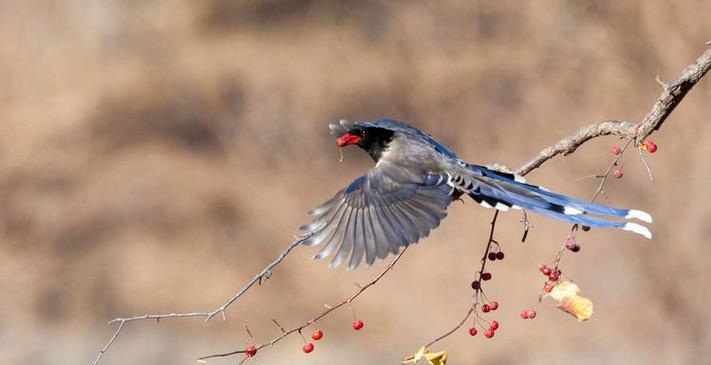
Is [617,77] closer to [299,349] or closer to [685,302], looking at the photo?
[685,302]

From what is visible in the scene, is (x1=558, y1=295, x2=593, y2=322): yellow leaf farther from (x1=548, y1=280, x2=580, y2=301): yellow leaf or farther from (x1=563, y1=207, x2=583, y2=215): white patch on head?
(x1=563, y1=207, x2=583, y2=215): white patch on head

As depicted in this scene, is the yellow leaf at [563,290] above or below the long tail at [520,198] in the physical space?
below

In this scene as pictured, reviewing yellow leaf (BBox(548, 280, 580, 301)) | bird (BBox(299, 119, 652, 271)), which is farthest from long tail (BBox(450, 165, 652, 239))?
yellow leaf (BBox(548, 280, 580, 301))

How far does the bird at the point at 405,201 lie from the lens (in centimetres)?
302

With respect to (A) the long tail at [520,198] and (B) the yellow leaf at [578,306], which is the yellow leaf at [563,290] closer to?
(B) the yellow leaf at [578,306]

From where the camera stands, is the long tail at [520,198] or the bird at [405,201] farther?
the long tail at [520,198]

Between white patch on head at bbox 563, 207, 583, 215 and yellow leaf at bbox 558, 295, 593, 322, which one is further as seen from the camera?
white patch on head at bbox 563, 207, 583, 215

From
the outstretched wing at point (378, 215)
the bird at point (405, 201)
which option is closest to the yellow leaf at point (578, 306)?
the bird at point (405, 201)

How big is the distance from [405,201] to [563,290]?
1.67ft

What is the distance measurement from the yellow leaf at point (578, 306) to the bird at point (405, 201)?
0.69ft

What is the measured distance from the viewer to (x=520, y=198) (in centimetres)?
325

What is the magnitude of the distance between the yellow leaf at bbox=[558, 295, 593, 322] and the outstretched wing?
1.35 ft

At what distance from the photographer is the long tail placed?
314 centimetres

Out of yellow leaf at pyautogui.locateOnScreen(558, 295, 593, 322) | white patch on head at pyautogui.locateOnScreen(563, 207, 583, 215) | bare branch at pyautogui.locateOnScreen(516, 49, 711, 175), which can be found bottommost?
yellow leaf at pyautogui.locateOnScreen(558, 295, 593, 322)
